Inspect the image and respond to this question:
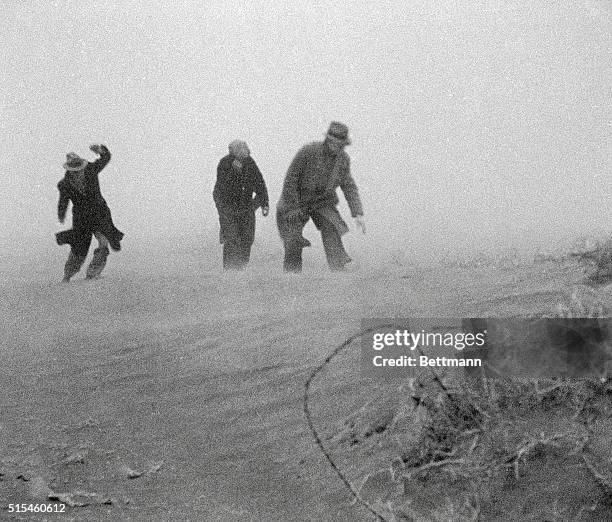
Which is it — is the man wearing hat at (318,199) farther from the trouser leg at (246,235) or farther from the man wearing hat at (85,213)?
the man wearing hat at (85,213)

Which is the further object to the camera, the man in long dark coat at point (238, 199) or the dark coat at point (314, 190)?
the man in long dark coat at point (238, 199)

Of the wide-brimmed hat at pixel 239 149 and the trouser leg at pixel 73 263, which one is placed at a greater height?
the wide-brimmed hat at pixel 239 149

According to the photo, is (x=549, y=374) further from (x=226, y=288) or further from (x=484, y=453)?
(x=226, y=288)

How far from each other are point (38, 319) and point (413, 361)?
3.59 meters

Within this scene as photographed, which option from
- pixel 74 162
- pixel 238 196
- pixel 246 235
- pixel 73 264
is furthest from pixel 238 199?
pixel 73 264

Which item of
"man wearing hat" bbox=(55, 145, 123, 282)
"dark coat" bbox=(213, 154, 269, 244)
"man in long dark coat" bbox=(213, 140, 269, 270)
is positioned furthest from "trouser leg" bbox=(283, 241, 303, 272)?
"man wearing hat" bbox=(55, 145, 123, 282)

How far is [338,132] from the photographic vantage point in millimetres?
6875

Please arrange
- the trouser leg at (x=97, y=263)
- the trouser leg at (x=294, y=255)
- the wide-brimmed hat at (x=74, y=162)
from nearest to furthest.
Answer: the trouser leg at (x=294, y=255) < the wide-brimmed hat at (x=74, y=162) < the trouser leg at (x=97, y=263)

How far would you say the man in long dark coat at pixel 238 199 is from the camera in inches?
308

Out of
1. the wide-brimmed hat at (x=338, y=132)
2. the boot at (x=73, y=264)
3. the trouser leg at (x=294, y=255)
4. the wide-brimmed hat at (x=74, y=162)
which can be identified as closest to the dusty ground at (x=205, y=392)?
the trouser leg at (x=294, y=255)

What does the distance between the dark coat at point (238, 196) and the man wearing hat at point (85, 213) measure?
1045 millimetres

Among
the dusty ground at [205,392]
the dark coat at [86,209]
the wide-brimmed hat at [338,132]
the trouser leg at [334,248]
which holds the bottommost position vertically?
the dusty ground at [205,392]

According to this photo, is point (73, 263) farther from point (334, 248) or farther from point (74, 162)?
point (334, 248)

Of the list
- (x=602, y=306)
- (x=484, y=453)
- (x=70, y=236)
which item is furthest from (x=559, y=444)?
(x=70, y=236)
